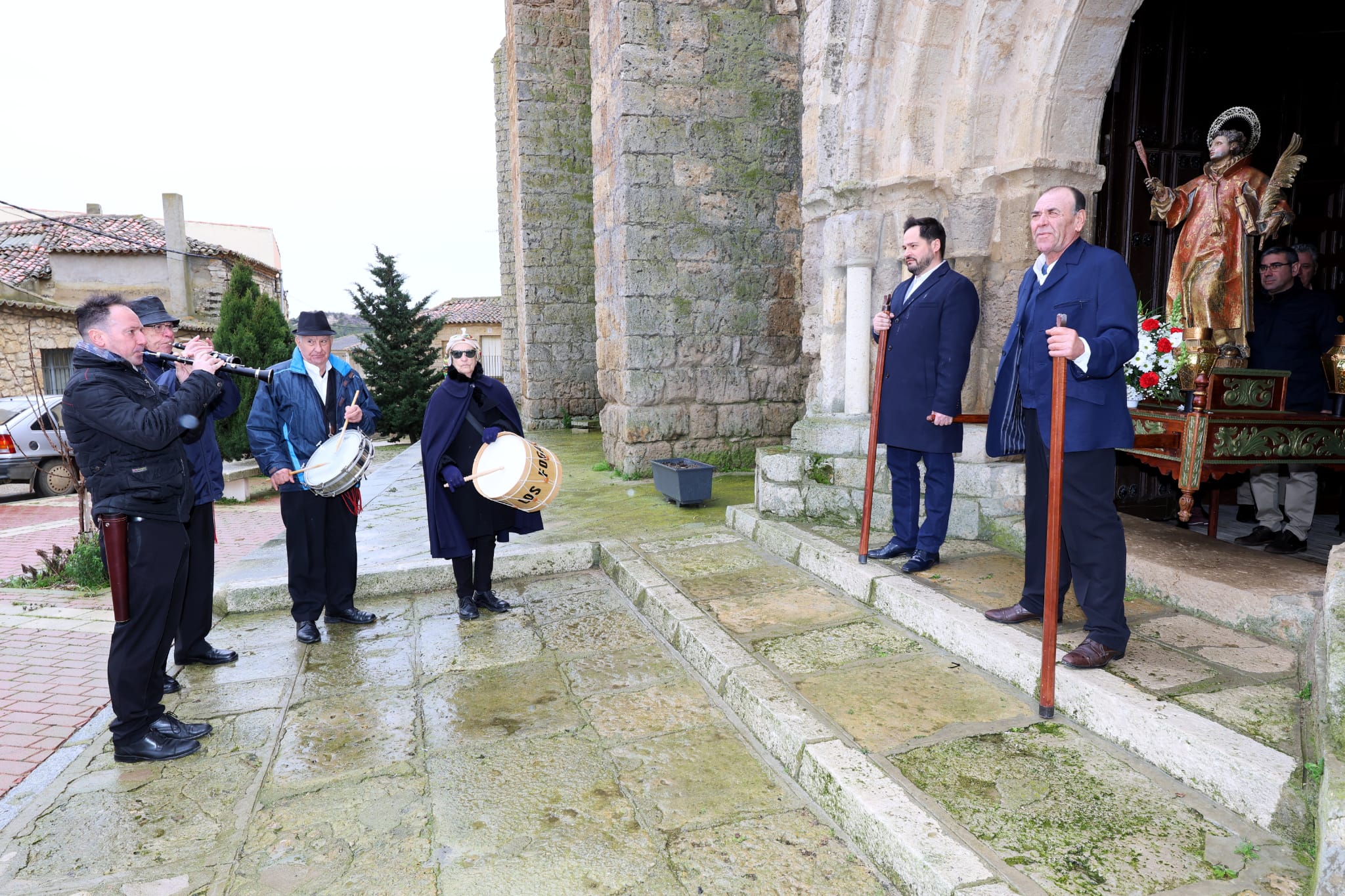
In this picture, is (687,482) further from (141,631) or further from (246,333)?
(246,333)

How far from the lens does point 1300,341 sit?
4.86m

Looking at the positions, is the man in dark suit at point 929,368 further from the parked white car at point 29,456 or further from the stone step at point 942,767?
the parked white car at point 29,456

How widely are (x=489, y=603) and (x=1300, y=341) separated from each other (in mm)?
5128

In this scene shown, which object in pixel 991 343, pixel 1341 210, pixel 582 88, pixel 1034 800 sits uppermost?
pixel 582 88

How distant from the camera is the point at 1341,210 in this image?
5.74 meters

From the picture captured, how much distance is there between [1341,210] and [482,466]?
20.7ft

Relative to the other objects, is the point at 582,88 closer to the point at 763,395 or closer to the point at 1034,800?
the point at 763,395

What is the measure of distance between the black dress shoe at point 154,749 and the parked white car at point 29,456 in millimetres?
11597

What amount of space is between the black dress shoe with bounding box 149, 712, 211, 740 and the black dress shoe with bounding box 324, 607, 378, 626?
46.3 inches

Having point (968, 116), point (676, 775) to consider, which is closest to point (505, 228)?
point (968, 116)

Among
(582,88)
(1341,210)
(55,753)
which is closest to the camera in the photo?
(55,753)

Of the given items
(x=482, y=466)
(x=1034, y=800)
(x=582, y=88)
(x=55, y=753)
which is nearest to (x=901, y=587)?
(x=1034, y=800)

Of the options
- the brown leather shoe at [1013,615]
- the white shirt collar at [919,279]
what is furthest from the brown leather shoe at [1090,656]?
the white shirt collar at [919,279]

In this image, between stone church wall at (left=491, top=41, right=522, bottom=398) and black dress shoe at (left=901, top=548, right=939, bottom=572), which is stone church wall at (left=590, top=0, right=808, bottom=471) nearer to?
black dress shoe at (left=901, top=548, right=939, bottom=572)
